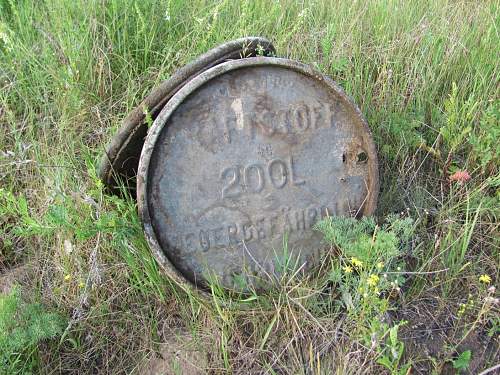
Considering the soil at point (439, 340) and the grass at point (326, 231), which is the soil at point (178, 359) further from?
the soil at point (439, 340)

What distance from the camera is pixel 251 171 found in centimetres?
239

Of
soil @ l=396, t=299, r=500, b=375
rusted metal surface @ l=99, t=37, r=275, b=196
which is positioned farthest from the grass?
rusted metal surface @ l=99, t=37, r=275, b=196

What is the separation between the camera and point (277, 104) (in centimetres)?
239

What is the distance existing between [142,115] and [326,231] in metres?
0.88

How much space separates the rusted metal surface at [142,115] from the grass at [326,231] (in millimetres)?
122

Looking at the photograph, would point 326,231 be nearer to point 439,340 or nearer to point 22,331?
point 439,340

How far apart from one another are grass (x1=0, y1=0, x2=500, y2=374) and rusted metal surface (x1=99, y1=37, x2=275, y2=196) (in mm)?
122

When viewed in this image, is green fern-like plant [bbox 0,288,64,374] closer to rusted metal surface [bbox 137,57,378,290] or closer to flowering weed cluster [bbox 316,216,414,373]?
rusted metal surface [bbox 137,57,378,290]

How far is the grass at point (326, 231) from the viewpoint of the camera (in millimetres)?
2246

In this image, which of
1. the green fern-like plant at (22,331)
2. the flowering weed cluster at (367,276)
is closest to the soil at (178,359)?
the green fern-like plant at (22,331)

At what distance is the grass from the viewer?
88.4 inches

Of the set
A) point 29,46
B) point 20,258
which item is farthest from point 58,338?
point 29,46

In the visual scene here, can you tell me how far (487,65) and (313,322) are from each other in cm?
179

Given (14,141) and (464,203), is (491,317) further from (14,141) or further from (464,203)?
(14,141)
